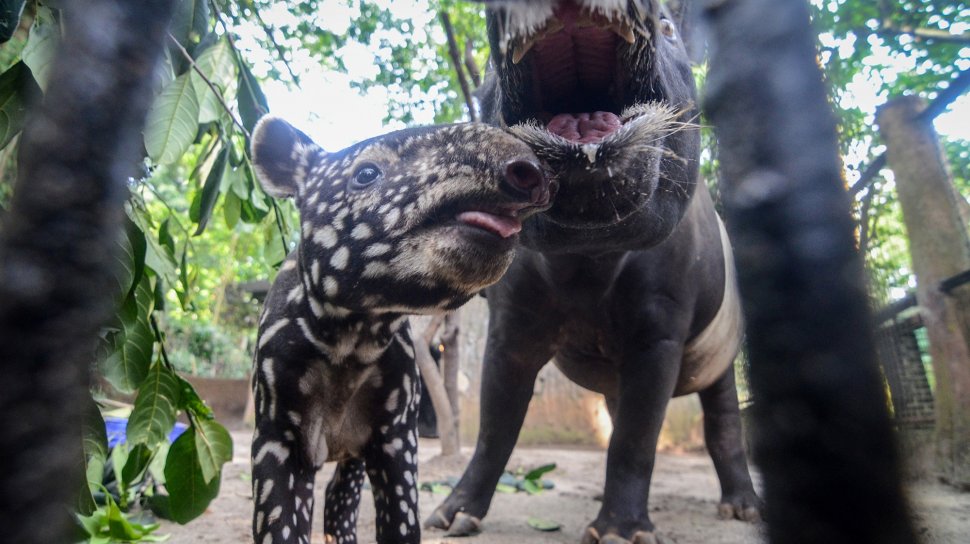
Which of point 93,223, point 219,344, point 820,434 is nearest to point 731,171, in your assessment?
point 820,434

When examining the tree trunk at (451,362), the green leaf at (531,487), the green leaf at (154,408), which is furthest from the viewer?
the tree trunk at (451,362)

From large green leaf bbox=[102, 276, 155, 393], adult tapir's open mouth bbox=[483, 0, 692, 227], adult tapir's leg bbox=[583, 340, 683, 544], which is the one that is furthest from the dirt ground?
large green leaf bbox=[102, 276, 155, 393]

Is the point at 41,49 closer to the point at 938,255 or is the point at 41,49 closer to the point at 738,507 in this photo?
the point at 938,255

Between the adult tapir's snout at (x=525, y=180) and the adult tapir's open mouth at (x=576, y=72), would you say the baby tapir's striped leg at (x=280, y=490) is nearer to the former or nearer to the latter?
the adult tapir's snout at (x=525, y=180)

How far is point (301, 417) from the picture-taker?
2.23 meters

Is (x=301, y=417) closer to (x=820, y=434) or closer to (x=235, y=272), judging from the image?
(x=820, y=434)

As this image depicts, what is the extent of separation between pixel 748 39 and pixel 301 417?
1.99 metres

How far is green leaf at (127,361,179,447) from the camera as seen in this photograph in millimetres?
2613

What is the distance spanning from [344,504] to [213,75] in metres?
1.81

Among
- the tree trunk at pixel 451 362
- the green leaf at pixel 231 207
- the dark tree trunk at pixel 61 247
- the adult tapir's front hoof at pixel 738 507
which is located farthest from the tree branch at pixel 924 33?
the tree trunk at pixel 451 362

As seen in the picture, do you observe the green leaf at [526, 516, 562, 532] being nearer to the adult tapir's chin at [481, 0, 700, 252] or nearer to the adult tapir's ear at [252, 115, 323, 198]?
the adult tapir's chin at [481, 0, 700, 252]

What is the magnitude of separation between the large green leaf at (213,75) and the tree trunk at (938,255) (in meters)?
2.30

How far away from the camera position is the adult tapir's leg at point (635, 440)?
3127mm

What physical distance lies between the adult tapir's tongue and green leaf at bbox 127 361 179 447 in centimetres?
178
